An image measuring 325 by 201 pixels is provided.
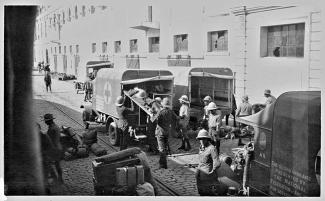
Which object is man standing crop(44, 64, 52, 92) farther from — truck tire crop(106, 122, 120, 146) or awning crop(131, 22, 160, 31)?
awning crop(131, 22, 160, 31)

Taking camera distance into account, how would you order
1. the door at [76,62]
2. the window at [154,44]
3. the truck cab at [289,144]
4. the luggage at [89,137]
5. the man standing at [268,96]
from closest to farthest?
the truck cab at [289,144], the man standing at [268,96], the luggage at [89,137], the window at [154,44], the door at [76,62]

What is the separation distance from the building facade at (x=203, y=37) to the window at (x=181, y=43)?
2 centimetres

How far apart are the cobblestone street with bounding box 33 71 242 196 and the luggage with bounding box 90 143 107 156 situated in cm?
6

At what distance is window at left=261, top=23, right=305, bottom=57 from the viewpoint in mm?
6574

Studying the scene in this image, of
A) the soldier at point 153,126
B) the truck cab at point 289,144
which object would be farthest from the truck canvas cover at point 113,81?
the truck cab at point 289,144

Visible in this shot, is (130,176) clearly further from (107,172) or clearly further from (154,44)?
(154,44)

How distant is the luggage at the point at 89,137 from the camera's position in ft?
23.3

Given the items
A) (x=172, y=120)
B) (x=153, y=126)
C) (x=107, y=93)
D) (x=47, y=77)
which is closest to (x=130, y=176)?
(x=153, y=126)

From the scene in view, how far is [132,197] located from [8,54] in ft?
9.72

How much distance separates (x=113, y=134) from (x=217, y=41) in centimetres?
232

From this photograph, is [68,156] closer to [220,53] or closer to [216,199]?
[216,199]

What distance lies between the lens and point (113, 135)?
23.2ft

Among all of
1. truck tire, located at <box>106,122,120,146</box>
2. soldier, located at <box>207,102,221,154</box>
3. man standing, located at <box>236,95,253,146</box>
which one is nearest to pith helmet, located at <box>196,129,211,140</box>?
soldier, located at <box>207,102,221,154</box>

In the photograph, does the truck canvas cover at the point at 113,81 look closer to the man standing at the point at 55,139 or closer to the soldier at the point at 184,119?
the soldier at the point at 184,119
